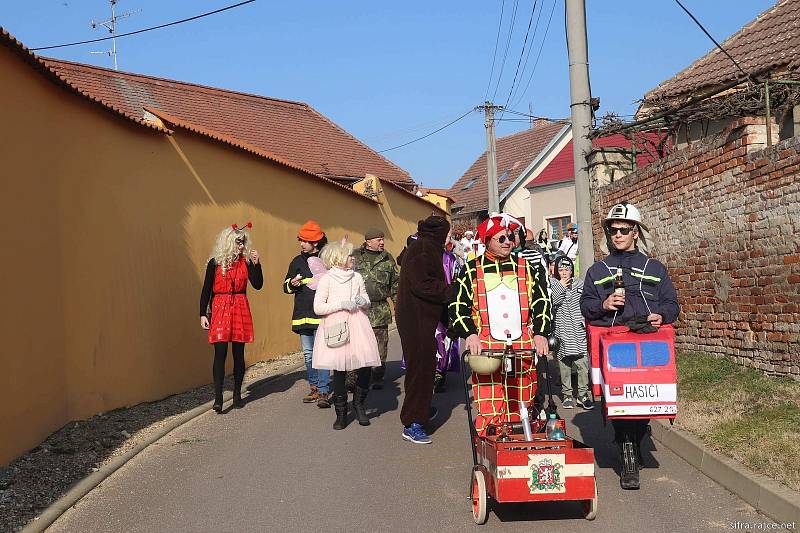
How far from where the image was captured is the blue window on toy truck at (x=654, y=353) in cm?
591

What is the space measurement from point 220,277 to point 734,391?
5306mm

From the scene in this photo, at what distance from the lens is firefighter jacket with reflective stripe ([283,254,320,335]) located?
9992 millimetres

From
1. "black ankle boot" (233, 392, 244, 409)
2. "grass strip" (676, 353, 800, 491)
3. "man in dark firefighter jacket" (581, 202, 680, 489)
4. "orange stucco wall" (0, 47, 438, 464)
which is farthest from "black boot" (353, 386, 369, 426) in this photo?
"man in dark firefighter jacket" (581, 202, 680, 489)

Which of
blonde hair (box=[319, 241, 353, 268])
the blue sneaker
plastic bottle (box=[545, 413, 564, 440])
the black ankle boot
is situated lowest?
the blue sneaker

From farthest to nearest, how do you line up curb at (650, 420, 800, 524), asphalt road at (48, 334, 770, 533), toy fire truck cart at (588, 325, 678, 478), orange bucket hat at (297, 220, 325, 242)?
orange bucket hat at (297, 220, 325, 242), toy fire truck cart at (588, 325, 678, 478), asphalt road at (48, 334, 770, 533), curb at (650, 420, 800, 524)

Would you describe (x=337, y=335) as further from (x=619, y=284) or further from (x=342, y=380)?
(x=619, y=284)

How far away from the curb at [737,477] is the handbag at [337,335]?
9.68ft

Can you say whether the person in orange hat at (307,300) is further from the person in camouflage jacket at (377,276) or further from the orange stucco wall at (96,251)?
the orange stucco wall at (96,251)

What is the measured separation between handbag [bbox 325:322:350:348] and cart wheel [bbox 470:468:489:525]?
3.22 meters

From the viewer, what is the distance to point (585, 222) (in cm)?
1192

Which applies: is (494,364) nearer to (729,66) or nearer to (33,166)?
(33,166)

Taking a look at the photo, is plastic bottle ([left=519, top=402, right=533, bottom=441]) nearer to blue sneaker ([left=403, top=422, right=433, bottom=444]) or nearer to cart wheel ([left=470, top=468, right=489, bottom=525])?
cart wheel ([left=470, top=468, right=489, bottom=525])

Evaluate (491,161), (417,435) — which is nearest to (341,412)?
(417,435)

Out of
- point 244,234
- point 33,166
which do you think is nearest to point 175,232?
point 244,234
